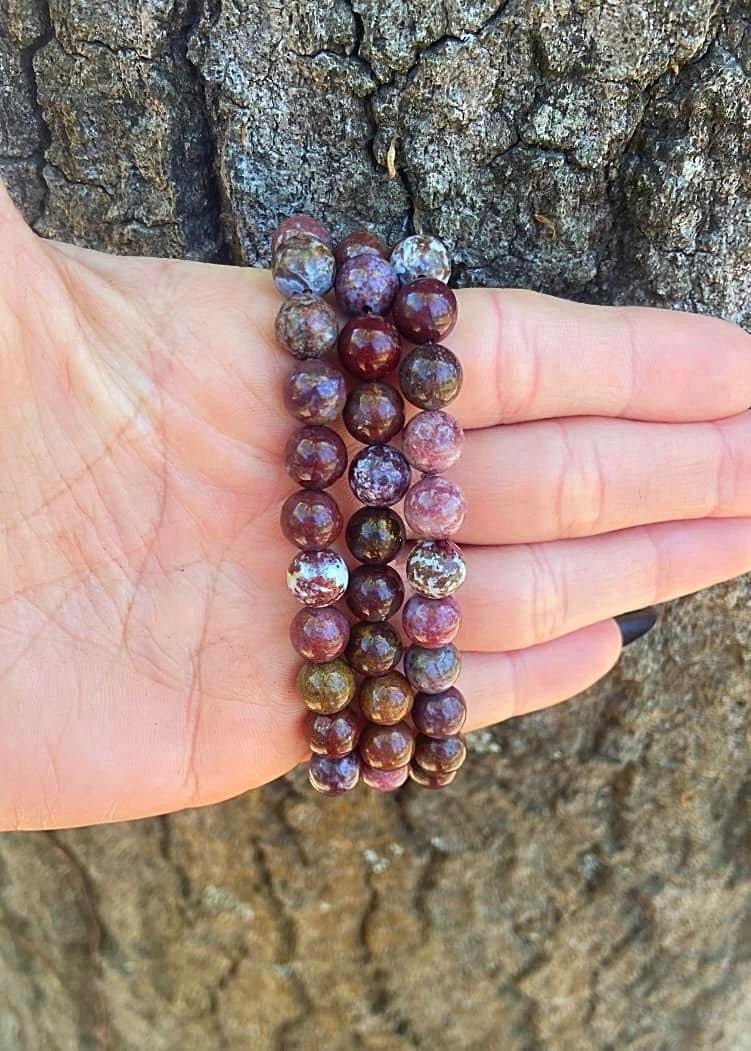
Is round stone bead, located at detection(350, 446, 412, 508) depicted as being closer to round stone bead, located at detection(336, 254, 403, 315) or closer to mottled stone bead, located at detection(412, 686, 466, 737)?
round stone bead, located at detection(336, 254, 403, 315)

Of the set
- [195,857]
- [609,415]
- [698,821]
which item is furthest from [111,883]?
[609,415]

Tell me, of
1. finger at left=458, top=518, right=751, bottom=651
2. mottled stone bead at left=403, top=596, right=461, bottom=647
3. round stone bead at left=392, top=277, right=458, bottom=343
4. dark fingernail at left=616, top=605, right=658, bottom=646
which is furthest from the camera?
dark fingernail at left=616, top=605, right=658, bottom=646

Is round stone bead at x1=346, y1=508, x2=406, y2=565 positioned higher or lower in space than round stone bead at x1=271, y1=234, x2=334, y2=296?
lower

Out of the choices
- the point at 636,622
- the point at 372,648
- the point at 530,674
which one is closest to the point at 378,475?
the point at 372,648

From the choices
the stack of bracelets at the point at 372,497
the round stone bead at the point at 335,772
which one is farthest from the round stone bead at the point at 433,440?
the round stone bead at the point at 335,772

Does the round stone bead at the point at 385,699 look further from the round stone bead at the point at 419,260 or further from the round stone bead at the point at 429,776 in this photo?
the round stone bead at the point at 419,260

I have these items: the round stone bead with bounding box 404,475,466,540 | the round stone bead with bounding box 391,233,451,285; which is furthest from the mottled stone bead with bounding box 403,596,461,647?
the round stone bead with bounding box 391,233,451,285
